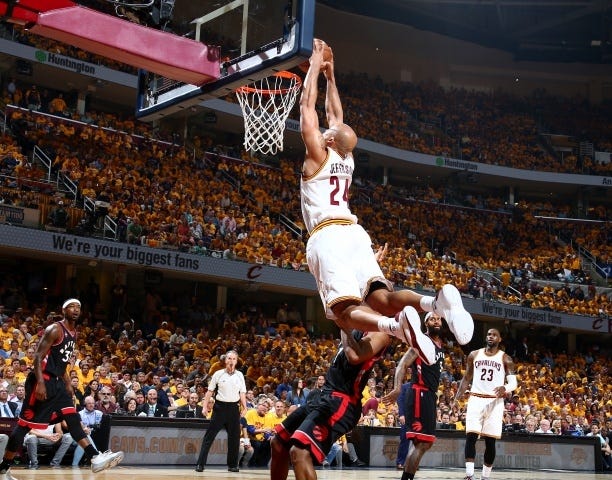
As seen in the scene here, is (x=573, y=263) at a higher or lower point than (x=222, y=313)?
higher

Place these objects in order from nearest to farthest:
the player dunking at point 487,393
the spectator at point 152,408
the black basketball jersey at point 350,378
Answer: the black basketball jersey at point 350,378
the player dunking at point 487,393
the spectator at point 152,408

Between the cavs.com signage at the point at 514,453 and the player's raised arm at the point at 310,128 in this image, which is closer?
the player's raised arm at the point at 310,128

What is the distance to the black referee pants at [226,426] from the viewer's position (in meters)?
13.3

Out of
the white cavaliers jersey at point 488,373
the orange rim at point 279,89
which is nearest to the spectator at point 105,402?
the orange rim at point 279,89

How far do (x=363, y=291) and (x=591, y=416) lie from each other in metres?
20.9

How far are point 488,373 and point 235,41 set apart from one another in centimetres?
641

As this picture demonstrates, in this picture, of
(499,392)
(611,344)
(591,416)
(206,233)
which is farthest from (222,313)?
(611,344)

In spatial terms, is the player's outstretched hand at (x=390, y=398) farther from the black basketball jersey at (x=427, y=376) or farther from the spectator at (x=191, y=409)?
the spectator at (x=191, y=409)

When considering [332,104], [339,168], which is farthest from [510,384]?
[339,168]

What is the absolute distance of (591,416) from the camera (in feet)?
83.3

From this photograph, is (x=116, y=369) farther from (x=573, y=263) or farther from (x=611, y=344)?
(x=611, y=344)

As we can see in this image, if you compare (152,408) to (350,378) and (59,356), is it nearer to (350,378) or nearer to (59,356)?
(59,356)

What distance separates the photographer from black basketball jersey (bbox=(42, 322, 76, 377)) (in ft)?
32.8

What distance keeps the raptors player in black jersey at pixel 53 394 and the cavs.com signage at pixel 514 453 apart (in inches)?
340
